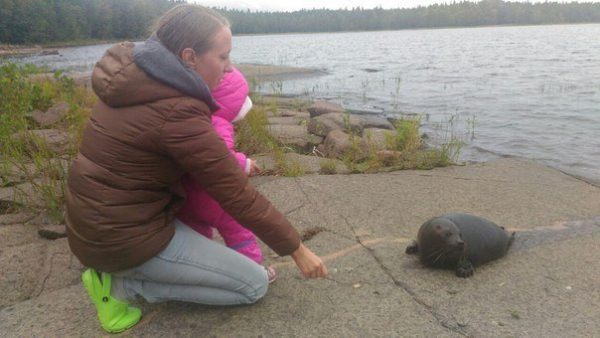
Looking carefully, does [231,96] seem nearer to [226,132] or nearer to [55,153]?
[226,132]

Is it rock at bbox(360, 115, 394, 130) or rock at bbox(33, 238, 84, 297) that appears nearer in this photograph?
rock at bbox(33, 238, 84, 297)

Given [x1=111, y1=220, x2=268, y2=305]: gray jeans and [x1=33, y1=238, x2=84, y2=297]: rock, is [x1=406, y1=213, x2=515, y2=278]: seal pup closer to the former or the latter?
[x1=111, y1=220, x2=268, y2=305]: gray jeans

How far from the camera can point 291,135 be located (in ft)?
25.5

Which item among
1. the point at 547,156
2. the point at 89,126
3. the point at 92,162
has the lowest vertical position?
the point at 547,156

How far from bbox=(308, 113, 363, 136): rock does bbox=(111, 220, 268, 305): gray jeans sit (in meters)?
5.46

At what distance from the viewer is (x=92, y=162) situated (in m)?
2.36

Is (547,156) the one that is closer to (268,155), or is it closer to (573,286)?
(268,155)

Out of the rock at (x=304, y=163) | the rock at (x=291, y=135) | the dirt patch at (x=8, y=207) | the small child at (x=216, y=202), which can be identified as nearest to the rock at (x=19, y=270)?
the dirt patch at (x=8, y=207)

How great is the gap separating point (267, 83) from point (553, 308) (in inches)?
666

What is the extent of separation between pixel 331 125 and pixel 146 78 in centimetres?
625

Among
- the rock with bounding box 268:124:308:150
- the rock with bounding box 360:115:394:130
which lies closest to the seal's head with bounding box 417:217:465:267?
the rock with bounding box 268:124:308:150

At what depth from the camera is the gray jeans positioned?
8.40ft

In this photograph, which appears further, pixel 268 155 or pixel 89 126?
pixel 268 155

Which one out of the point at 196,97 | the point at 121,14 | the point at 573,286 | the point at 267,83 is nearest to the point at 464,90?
the point at 267,83
